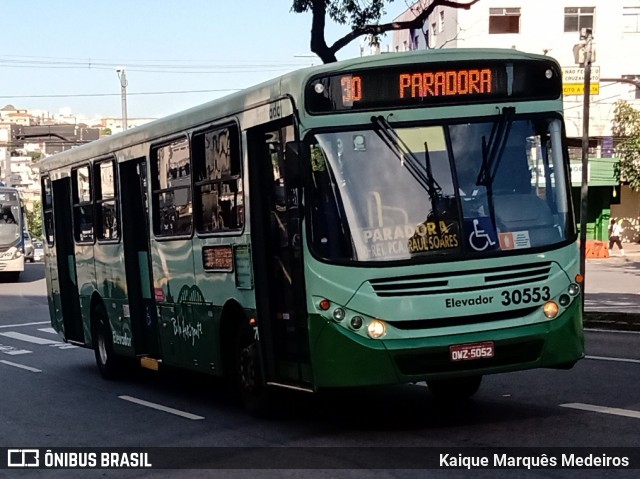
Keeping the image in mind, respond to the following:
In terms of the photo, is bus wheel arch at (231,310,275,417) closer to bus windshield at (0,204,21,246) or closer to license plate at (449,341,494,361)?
license plate at (449,341,494,361)

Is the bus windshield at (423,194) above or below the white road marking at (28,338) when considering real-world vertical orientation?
above

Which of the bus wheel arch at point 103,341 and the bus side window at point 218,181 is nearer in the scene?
the bus side window at point 218,181

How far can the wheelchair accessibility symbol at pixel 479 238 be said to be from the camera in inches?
368

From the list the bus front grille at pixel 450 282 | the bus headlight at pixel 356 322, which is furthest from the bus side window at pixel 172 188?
the bus front grille at pixel 450 282

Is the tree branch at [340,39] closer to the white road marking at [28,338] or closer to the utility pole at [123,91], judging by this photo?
the white road marking at [28,338]

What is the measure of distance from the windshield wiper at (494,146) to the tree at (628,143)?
4615 centimetres

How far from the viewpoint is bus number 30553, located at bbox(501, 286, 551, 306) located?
30.8ft

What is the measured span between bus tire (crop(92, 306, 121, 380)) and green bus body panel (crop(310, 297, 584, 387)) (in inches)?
254

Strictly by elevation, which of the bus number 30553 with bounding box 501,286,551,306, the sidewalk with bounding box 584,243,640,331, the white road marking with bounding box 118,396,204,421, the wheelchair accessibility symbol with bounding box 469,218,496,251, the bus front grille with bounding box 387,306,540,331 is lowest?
the sidewalk with bounding box 584,243,640,331

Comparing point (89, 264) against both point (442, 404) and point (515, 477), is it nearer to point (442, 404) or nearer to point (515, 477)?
point (442, 404)

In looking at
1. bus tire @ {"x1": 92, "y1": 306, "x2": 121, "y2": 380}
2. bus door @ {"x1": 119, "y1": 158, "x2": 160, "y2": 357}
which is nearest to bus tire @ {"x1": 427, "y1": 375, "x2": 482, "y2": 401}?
bus door @ {"x1": 119, "y1": 158, "x2": 160, "y2": 357}

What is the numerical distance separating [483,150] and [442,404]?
295 centimetres

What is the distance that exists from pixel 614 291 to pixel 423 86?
23.5 meters

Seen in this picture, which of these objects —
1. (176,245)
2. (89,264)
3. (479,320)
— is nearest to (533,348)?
(479,320)
